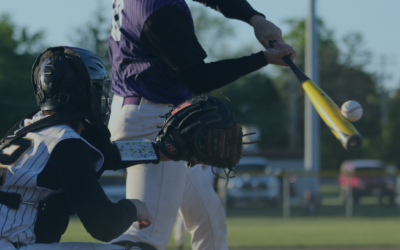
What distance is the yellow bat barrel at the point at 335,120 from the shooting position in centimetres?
218

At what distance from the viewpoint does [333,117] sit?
2432 mm

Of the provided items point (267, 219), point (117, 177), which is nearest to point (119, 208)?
point (117, 177)

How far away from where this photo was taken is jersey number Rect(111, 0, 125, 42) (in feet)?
10.1

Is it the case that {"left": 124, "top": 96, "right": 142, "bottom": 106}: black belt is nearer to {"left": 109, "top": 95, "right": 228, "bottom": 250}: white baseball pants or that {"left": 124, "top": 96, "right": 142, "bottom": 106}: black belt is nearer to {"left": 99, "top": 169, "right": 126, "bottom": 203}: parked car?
{"left": 109, "top": 95, "right": 228, "bottom": 250}: white baseball pants

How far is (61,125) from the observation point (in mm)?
2301

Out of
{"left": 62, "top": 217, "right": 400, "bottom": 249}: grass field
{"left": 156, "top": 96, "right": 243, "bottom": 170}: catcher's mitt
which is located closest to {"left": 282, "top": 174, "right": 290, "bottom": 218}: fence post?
{"left": 62, "top": 217, "right": 400, "bottom": 249}: grass field

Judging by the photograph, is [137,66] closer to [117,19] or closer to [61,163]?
[117,19]

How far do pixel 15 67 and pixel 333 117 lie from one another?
29.0m

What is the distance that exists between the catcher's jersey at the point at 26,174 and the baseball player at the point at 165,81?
0.68m

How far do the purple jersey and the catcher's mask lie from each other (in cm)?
47

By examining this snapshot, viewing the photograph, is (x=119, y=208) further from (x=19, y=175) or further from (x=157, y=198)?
(x=157, y=198)

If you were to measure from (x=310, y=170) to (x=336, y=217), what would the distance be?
1.73 metres

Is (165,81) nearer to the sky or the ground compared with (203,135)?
nearer to the sky

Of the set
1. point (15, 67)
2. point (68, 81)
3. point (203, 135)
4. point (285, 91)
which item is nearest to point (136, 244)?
point (203, 135)
